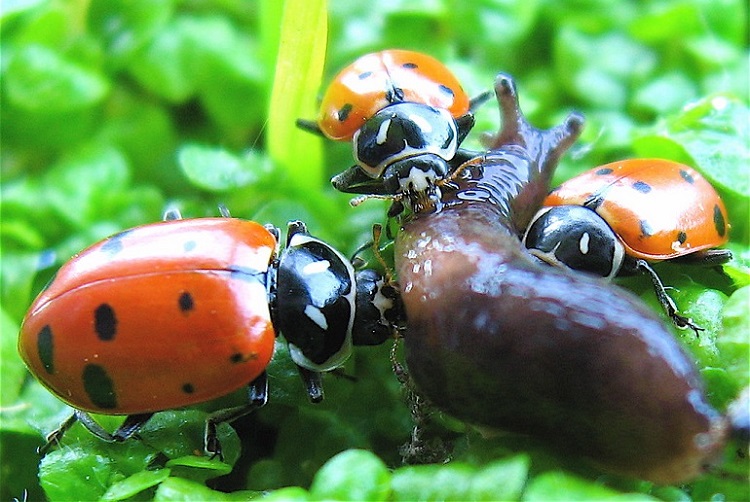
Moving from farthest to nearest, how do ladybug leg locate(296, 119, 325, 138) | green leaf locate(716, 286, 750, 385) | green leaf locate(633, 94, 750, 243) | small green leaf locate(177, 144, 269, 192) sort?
ladybug leg locate(296, 119, 325, 138), small green leaf locate(177, 144, 269, 192), green leaf locate(633, 94, 750, 243), green leaf locate(716, 286, 750, 385)

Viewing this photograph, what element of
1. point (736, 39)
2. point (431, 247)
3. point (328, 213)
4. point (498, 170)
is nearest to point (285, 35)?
point (328, 213)

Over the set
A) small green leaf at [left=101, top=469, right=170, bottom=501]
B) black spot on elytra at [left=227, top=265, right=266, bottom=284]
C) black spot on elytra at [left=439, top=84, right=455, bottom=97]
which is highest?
black spot on elytra at [left=439, top=84, right=455, bottom=97]

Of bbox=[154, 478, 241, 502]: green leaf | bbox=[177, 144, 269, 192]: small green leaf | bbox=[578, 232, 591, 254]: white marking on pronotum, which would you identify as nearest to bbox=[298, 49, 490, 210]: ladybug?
bbox=[177, 144, 269, 192]: small green leaf

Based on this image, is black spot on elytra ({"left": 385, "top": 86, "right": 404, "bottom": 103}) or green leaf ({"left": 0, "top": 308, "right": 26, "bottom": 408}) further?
black spot on elytra ({"left": 385, "top": 86, "right": 404, "bottom": 103})

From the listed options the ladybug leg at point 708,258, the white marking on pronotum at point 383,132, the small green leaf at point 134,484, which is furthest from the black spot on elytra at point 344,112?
the small green leaf at point 134,484

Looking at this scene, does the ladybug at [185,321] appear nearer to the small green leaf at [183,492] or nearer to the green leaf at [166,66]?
the small green leaf at [183,492]

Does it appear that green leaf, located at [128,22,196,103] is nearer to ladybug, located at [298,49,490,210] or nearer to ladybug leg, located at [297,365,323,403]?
ladybug, located at [298,49,490,210]
